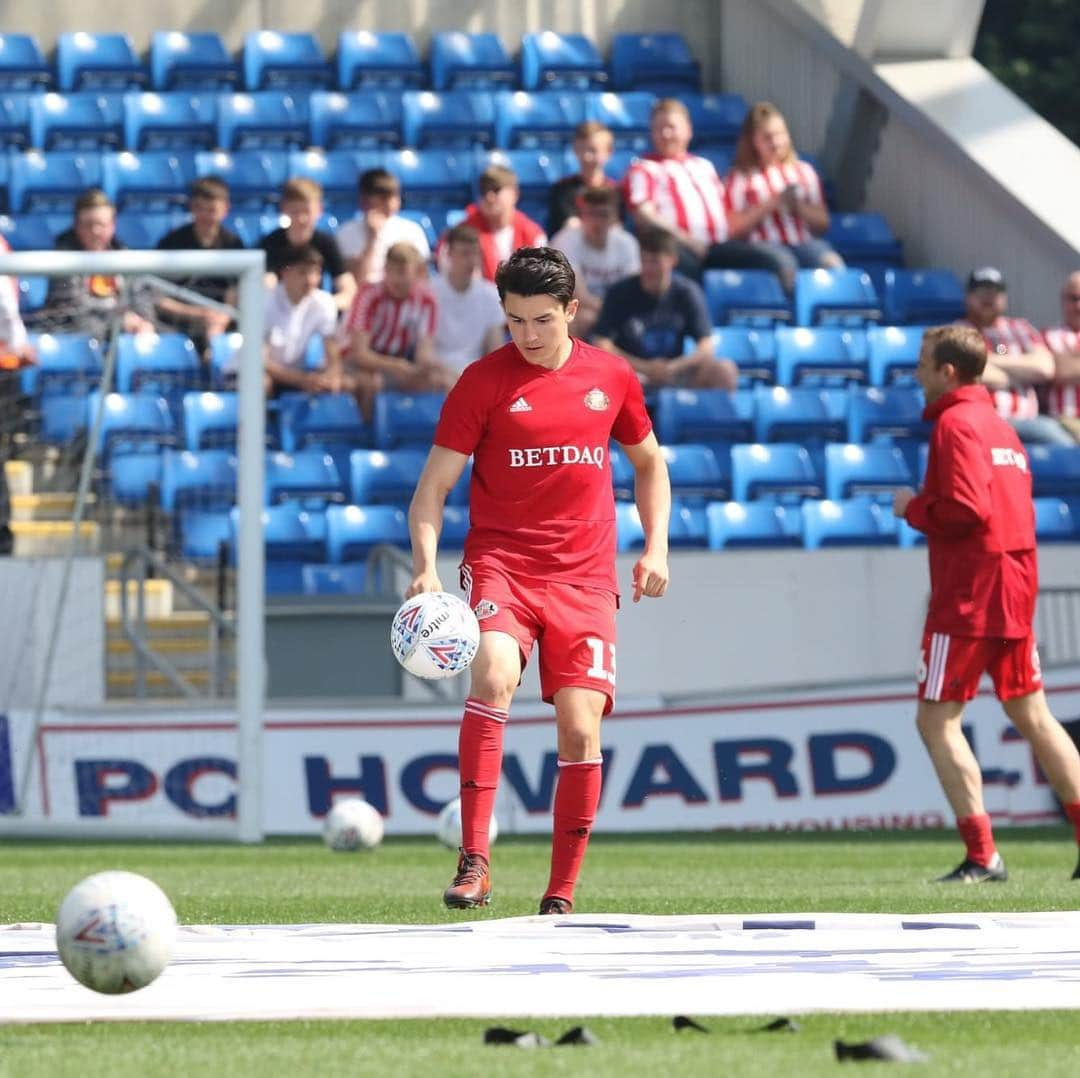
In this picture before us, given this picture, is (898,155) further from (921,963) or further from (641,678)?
(921,963)

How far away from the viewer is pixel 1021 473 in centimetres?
989

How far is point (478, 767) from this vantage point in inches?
314

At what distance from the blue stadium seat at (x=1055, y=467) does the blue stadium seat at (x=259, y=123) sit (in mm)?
6893

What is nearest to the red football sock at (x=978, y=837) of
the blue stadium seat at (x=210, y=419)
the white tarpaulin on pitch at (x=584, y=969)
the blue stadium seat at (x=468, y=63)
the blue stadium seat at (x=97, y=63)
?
the white tarpaulin on pitch at (x=584, y=969)

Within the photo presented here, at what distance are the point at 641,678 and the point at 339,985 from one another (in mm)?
10558

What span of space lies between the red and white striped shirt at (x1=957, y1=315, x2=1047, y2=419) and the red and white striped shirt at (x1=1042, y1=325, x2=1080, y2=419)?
0.32 feet

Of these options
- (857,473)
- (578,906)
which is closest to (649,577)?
(578,906)

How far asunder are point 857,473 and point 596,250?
2378mm

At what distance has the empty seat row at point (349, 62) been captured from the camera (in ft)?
69.8

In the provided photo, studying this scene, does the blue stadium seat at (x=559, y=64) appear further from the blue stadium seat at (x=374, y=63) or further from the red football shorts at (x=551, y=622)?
the red football shorts at (x=551, y=622)

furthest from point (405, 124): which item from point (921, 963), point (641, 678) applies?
point (921, 963)

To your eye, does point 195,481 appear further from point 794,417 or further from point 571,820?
point 571,820

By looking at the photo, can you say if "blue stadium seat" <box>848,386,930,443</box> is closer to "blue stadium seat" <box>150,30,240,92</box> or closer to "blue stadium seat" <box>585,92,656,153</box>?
"blue stadium seat" <box>585,92,656,153</box>

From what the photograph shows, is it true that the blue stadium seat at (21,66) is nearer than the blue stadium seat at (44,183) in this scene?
No
